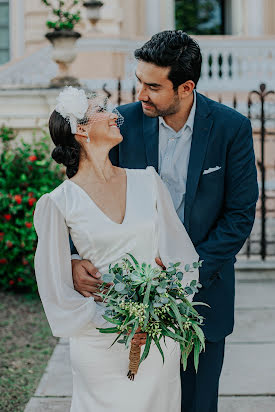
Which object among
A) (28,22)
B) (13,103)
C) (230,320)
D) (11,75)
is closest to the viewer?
(230,320)

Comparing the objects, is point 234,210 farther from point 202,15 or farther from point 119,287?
point 202,15

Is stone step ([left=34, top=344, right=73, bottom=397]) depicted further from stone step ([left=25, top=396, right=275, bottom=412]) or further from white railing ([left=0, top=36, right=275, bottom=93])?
white railing ([left=0, top=36, right=275, bottom=93])

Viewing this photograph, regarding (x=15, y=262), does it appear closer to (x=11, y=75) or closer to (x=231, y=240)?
(x=231, y=240)

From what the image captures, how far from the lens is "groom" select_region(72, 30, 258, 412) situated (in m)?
3.26

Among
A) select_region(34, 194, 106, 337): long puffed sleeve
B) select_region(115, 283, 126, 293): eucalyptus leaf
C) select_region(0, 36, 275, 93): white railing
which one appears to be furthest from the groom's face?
select_region(0, 36, 275, 93): white railing

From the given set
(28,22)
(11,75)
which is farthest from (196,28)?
(11,75)

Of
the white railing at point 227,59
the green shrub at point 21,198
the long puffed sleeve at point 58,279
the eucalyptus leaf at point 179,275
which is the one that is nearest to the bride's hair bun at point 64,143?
the long puffed sleeve at point 58,279

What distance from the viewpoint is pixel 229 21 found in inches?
715

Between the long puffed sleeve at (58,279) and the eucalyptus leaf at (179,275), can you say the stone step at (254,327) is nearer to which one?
the long puffed sleeve at (58,279)

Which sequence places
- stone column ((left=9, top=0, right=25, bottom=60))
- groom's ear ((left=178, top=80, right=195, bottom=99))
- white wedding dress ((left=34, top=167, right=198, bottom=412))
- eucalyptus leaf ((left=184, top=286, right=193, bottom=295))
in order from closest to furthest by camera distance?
eucalyptus leaf ((left=184, top=286, right=193, bottom=295)) < white wedding dress ((left=34, top=167, right=198, bottom=412)) < groom's ear ((left=178, top=80, right=195, bottom=99)) < stone column ((left=9, top=0, right=25, bottom=60))

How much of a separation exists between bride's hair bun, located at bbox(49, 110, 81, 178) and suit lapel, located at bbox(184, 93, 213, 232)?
0.52m

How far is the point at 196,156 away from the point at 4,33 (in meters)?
13.9

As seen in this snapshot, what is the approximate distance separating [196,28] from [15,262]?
41.6 ft

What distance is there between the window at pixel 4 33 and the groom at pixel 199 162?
44.3 ft
